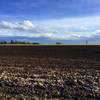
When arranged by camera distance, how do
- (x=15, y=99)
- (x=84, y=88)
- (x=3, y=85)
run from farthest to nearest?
1. (x=3, y=85)
2. (x=84, y=88)
3. (x=15, y=99)

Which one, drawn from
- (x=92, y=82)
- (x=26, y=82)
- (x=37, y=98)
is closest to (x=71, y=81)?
(x=92, y=82)

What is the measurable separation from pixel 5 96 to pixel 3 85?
2.31 meters

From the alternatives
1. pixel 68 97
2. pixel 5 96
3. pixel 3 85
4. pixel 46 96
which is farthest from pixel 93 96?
pixel 3 85

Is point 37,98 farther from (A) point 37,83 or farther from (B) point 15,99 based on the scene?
(A) point 37,83

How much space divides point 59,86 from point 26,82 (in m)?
2.30

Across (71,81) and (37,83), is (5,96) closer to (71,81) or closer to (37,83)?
(37,83)

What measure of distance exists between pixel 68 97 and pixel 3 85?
4363 mm

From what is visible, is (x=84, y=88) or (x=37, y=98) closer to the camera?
(x=37, y=98)

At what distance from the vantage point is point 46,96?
12.2m

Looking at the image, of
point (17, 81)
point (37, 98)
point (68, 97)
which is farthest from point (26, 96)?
point (17, 81)

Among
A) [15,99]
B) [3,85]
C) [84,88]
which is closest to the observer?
[15,99]

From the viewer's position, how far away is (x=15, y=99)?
1172 cm

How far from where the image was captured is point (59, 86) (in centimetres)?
1384

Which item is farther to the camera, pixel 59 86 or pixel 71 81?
pixel 71 81
